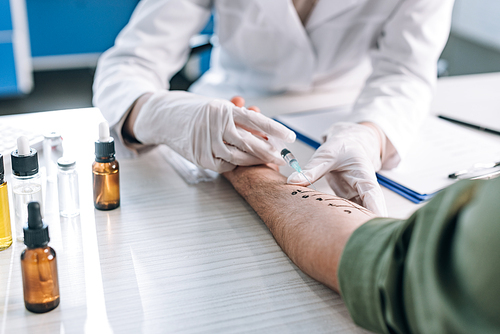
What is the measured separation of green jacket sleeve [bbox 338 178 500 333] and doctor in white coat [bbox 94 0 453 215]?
12.1 inches

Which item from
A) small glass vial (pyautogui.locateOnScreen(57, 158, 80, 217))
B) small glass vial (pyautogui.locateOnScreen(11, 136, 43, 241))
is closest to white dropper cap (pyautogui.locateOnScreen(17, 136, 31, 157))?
small glass vial (pyautogui.locateOnScreen(11, 136, 43, 241))

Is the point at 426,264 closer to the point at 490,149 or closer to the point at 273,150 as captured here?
the point at 273,150

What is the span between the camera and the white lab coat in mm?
1182

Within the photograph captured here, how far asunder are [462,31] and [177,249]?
150 inches

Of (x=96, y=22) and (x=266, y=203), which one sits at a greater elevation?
(x=266, y=203)

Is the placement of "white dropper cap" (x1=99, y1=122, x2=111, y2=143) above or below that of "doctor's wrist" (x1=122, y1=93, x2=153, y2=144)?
above

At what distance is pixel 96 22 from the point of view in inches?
148

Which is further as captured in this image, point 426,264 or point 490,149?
point 490,149

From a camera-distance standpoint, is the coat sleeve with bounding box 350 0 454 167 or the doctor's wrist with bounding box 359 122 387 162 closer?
the doctor's wrist with bounding box 359 122 387 162

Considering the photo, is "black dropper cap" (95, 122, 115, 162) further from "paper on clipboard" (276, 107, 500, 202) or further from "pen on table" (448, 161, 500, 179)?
"pen on table" (448, 161, 500, 179)

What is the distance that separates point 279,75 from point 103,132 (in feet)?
2.93

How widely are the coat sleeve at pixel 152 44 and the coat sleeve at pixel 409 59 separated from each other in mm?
579

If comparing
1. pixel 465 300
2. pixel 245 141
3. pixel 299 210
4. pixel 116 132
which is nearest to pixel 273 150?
pixel 245 141

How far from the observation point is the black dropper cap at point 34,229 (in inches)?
20.8
